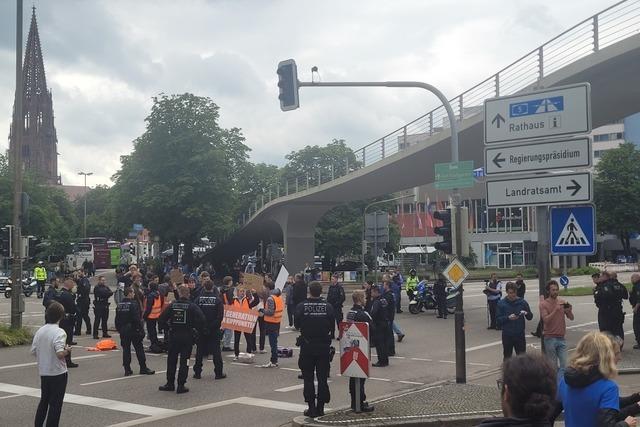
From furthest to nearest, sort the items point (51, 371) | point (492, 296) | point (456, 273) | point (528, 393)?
point (492, 296) < point (456, 273) < point (51, 371) < point (528, 393)

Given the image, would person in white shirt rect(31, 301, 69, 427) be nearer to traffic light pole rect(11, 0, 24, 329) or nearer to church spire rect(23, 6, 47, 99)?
traffic light pole rect(11, 0, 24, 329)

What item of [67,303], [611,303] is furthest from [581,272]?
[67,303]

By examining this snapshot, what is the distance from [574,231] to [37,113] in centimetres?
11199

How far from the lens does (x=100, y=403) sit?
10.4 metres

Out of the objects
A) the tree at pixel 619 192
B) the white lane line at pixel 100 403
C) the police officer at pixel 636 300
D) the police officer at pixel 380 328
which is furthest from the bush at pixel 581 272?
the white lane line at pixel 100 403

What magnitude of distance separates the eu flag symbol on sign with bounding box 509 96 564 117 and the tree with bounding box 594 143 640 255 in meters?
61.9

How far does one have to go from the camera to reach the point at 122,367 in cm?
1388

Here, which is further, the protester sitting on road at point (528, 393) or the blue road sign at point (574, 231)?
the blue road sign at point (574, 231)

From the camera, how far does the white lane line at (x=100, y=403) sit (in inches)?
389

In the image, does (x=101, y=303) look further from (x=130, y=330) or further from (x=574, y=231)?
(x=574, y=231)

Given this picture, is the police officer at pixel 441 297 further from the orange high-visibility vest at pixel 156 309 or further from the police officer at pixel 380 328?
the orange high-visibility vest at pixel 156 309

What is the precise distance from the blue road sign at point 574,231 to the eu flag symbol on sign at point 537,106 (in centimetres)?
141

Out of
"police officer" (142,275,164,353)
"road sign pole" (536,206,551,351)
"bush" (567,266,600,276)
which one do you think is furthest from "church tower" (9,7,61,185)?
"road sign pole" (536,206,551,351)

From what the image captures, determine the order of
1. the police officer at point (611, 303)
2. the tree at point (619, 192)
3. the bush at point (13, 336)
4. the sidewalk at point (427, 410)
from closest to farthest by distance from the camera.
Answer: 1. the sidewalk at point (427, 410)
2. the police officer at point (611, 303)
3. the bush at point (13, 336)
4. the tree at point (619, 192)
